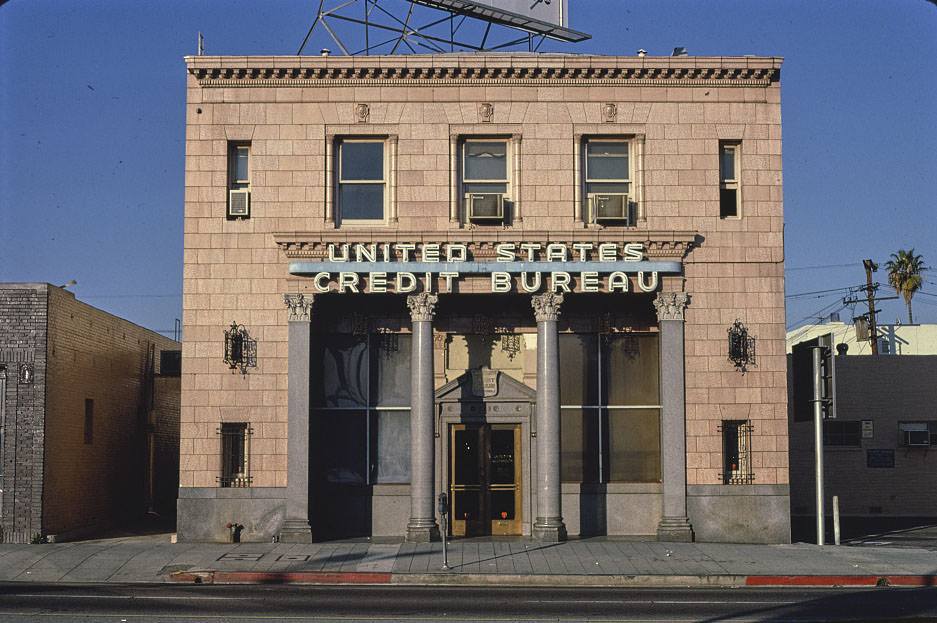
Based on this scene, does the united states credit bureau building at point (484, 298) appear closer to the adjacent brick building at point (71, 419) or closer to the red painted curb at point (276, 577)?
the adjacent brick building at point (71, 419)

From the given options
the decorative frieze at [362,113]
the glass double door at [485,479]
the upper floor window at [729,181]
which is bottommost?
the glass double door at [485,479]

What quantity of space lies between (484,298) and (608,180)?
4414mm

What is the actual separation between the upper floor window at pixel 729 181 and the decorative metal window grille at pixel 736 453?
5404mm

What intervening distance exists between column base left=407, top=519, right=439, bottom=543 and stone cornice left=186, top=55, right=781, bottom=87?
11011 millimetres

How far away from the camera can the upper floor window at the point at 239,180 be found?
2511 centimetres

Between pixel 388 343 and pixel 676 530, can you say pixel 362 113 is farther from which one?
pixel 676 530

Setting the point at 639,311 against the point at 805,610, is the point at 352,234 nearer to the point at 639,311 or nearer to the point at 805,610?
the point at 639,311

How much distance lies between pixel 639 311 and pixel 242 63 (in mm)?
12079

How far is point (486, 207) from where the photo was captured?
2470 cm

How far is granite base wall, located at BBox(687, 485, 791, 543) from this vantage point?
24.3 metres

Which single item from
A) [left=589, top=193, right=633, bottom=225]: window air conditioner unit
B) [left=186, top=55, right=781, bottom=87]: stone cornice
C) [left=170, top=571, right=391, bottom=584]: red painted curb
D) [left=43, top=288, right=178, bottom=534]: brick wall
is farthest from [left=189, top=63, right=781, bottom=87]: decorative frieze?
[left=170, top=571, right=391, bottom=584]: red painted curb

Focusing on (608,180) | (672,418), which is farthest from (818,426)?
(608,180)

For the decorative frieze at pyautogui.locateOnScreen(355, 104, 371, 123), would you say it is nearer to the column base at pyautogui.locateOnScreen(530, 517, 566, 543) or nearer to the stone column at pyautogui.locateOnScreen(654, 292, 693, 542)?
the stone column at pyautogui.locateOnScreen(654, 292, 693, 542)

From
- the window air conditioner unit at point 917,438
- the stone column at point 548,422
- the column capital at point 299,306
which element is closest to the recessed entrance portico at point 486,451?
the stone column at point 548,422
